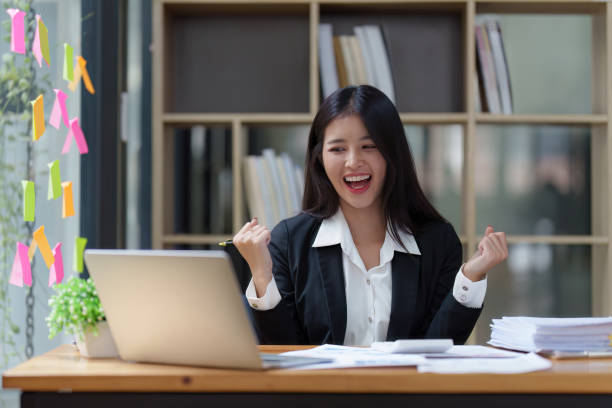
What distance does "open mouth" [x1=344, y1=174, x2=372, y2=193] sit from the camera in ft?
6.37

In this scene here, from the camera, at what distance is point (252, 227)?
4.92 feet

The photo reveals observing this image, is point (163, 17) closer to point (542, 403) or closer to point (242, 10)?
point (242, 10)

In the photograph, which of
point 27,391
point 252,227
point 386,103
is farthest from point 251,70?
point 27,391

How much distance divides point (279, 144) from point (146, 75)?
586mm

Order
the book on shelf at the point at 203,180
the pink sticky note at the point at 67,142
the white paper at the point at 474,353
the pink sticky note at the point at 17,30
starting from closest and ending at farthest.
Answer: the white paper at the point at 474,353, the pink sticky note at the point at 17,30, the pink sticky note at the point at 67,142, the book on shelf at the point at 203,180

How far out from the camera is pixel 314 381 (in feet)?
3.59

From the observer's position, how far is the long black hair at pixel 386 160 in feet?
6.30

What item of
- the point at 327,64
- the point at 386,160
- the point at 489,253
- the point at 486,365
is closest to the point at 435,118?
the point at 327,64

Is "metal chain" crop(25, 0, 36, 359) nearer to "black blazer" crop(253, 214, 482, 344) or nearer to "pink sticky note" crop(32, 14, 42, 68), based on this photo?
"pink sticky note" crop(32, 14, 42, 68)

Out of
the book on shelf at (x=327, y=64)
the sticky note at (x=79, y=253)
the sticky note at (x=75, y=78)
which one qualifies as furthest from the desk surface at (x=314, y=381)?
the book on shelf at (x=327, y=64)

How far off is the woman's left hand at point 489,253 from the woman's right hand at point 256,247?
43 cm

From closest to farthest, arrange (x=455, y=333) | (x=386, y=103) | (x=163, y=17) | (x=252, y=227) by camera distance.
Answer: (x=252, y=227) < (x=455, y=333) < (x=386, y=103) < (x=163, y=17)

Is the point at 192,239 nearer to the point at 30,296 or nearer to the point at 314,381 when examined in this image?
the point at 30,296

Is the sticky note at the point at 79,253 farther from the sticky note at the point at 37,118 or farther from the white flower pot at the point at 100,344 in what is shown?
the white flower pot at the point at 100,344
